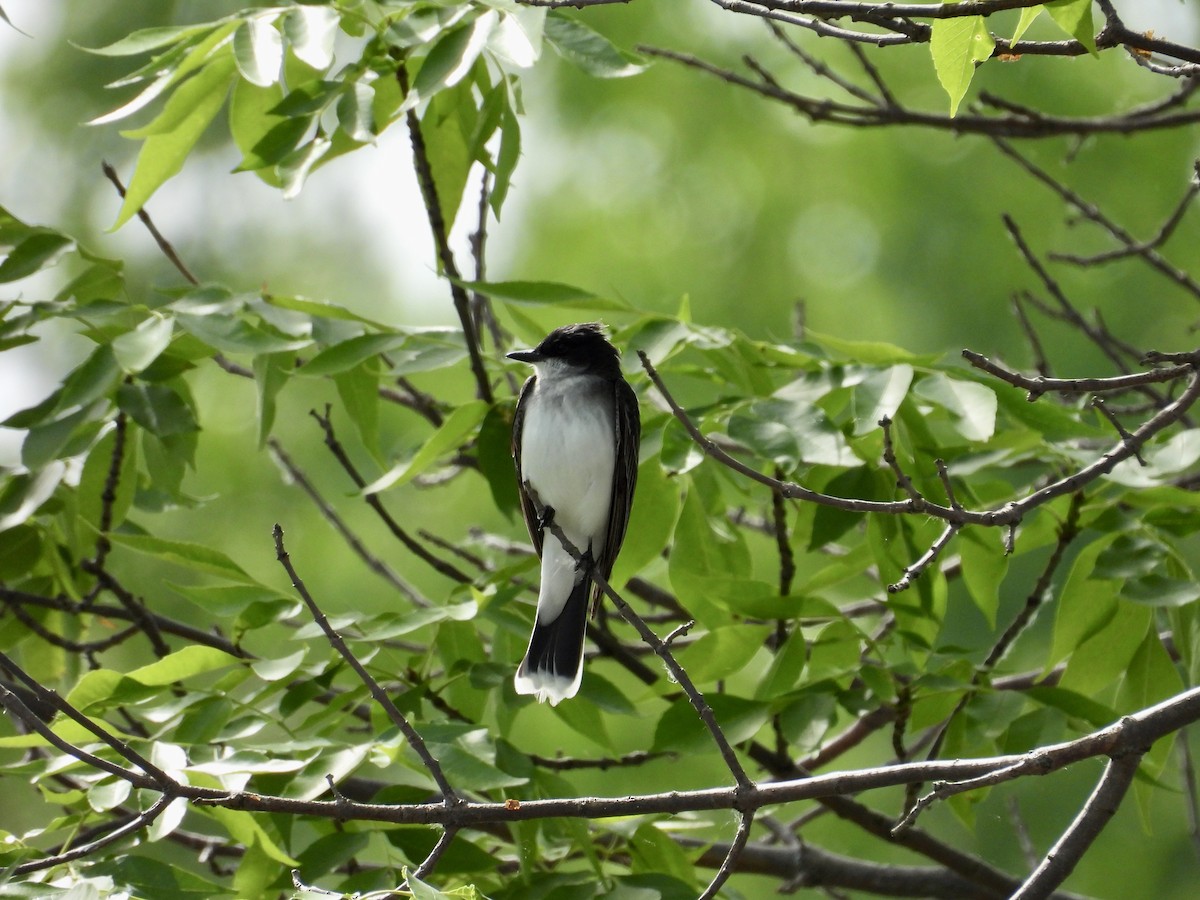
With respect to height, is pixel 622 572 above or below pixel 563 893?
above

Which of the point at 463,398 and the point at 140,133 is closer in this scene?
the point at 140,133

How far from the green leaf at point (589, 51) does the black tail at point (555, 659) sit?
1379 mm

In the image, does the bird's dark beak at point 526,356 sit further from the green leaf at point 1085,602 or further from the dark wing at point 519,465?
the green leaf at point 1085,602

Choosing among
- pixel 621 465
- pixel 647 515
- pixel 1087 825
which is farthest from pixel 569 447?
pixel 1087 825

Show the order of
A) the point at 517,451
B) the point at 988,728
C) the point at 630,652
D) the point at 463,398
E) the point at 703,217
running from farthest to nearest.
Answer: the point at 703,217 < the point at 463,398 < the point at 630,652 < the point at 517,451 < the point at 988,728

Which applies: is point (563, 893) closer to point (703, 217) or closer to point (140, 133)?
point (140, 133)

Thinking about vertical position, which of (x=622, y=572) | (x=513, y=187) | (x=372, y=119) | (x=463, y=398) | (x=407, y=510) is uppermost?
(x=372, y=119)

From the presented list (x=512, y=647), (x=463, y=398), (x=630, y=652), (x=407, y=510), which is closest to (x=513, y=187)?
(x=512, y=647)

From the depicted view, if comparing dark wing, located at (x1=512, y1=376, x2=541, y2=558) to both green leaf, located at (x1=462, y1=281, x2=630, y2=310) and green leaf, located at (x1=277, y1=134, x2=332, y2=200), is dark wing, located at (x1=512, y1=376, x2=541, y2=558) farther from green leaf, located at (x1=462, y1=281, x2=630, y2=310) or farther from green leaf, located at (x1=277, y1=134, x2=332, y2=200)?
green leaf, located at (x1=277, y1=134, x2=332, y2=200)

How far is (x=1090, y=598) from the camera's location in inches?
121

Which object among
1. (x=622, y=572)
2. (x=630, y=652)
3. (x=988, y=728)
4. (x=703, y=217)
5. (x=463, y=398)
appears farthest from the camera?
(x=703, y=217)

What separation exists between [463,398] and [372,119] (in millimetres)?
7411

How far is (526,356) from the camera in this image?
395cm

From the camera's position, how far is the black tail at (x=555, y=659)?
3.16m
